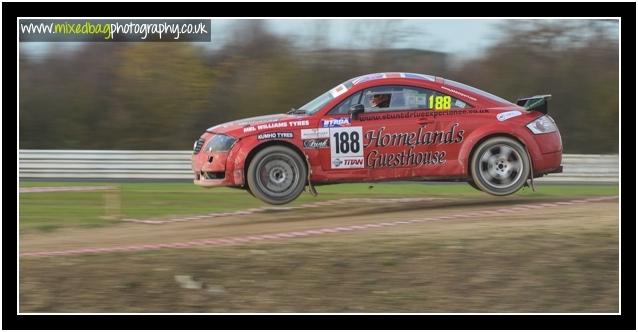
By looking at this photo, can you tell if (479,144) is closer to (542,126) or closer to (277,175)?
(542,126)

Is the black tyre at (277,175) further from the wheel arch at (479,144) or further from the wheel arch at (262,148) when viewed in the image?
the wheel arch at (479,144)

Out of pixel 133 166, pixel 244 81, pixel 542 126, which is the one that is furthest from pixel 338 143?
pixel 244 81

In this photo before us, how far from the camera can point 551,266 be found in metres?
9.33

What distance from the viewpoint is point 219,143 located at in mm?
10734

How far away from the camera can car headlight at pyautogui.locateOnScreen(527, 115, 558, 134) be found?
11062 mm

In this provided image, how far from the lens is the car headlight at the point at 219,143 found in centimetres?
1066

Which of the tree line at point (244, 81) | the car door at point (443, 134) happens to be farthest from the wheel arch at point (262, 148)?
the tree line at point (244, 81)

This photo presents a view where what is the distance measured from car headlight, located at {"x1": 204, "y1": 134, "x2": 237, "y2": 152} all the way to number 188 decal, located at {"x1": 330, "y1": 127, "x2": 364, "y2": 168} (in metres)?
1.41

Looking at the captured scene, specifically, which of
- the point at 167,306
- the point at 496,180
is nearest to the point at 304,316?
the point at 167,306

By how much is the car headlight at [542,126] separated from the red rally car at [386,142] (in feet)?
0.05

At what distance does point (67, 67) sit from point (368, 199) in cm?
1072

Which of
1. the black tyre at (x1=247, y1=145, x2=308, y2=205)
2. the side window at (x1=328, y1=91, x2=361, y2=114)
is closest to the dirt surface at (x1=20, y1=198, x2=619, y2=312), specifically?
the black tyre at (x1=247, y1=145, x2=308, y2=205)

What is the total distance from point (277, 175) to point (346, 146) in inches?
42.1

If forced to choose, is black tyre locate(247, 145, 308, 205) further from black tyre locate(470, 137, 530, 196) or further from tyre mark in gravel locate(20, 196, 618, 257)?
black tyre locate(470, 137, 530, 196)
